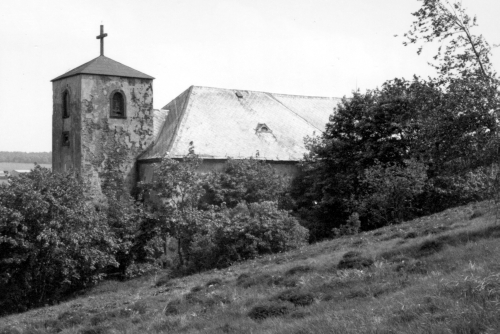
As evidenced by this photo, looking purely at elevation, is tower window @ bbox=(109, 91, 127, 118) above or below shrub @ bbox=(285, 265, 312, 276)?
above

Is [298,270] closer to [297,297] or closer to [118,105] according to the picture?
[297,297]

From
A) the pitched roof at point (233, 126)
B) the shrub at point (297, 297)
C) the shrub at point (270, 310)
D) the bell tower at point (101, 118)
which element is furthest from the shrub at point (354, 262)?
the bell tower at point (101, 118)

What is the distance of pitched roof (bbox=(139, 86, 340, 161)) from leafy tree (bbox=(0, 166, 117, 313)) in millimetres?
8340

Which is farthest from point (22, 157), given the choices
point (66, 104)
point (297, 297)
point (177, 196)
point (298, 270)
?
point (297, 297)

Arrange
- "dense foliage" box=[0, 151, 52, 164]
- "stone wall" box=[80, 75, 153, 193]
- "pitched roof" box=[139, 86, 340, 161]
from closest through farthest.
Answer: "stone wall" box=[80, 75, 153, 193] → "pitched roof" box=[139, 86, 340, 161] → "dense foliage" box=[0, 151, 52, 164]

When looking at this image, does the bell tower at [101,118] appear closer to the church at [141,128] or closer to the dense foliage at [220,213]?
the church at [141,128]

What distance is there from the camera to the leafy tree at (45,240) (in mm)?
31562

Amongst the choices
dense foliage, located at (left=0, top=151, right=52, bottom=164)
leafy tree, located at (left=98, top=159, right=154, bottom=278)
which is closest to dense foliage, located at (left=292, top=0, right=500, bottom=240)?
leafy tree, located at (left=98, top=159, right=154, bottom=278)

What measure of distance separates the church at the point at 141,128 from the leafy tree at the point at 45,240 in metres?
6.84

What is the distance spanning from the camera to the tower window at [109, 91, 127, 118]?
43.0 metres

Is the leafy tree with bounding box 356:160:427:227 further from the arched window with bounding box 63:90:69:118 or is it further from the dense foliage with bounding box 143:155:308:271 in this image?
the arched window with bounding box 63:90:69:118

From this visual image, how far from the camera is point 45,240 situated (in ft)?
104

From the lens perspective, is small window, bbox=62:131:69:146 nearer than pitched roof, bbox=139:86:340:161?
No

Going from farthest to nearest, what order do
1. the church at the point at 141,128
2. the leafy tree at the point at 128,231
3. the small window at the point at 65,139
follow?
the small window at the point at 65,139 < the church at the point at 141,128 < the leafy tree at the point at 128,231
